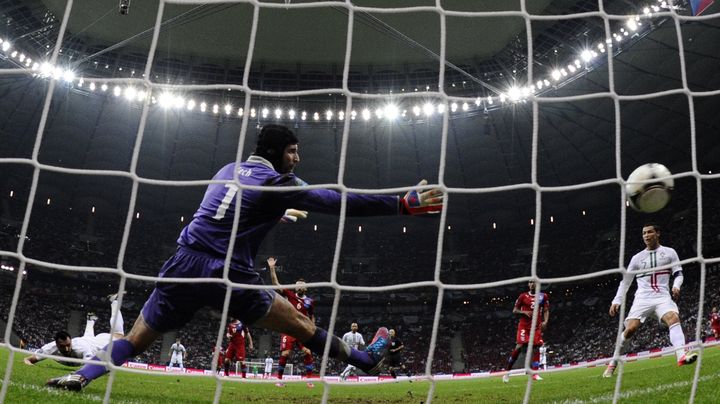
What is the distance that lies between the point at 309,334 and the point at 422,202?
127 centimetres

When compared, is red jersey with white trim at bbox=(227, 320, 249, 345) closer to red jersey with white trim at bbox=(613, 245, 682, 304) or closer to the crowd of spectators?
red jersey with white trim at bbox=(613, 245, 682, 304)

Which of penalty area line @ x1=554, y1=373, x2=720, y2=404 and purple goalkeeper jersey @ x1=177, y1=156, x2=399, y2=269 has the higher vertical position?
purple goalkeeper jersey @ x1=177, y1=156, x2=399, y2=269

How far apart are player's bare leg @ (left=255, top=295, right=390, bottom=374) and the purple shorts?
0.09m

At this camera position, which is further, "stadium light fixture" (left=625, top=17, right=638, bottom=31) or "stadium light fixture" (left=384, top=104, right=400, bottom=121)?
"stadium light fixture" (left=384, top=104, right=400, bottom=121)

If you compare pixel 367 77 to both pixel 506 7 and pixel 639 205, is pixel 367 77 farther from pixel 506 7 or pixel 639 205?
pixel 639 205

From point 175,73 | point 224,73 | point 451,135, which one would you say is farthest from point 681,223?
point 175,73

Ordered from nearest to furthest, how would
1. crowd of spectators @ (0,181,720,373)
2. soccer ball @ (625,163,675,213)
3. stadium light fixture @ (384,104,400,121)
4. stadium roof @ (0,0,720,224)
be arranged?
soccer ball @ (625,163,675,213), stadium roof @ (0,0,720,224), stadium light fixture @ (384,104,400,121), crowd of spectators @ (0,181,720,373)

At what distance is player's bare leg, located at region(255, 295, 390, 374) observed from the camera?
394cm

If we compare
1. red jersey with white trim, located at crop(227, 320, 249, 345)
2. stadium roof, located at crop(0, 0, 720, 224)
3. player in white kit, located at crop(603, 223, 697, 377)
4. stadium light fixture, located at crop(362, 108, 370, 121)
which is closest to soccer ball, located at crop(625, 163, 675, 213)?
player in white kit, located at crop(603, 223, 697, 377)

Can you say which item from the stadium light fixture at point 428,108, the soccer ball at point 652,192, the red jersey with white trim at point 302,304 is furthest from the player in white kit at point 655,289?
the stadium light fixture at point 428,108

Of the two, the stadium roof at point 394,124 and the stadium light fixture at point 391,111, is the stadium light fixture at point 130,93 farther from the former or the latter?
the stadium light fixture at point 391,111

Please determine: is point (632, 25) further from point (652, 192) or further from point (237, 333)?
point (652, 192)

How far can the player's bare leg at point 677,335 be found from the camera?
627 centimetres

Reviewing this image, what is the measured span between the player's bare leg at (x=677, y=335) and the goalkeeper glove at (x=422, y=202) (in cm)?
363
